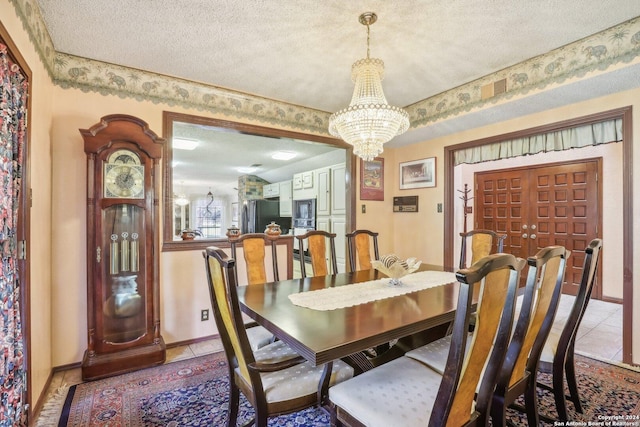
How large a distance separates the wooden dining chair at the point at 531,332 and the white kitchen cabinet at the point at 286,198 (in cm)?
528

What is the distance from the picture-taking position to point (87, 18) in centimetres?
196

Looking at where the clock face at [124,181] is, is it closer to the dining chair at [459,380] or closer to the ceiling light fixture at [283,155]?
the dining chair at [459,380]

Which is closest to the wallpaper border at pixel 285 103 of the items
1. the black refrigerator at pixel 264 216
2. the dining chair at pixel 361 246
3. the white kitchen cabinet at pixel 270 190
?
the dining chair at pixel 361 246

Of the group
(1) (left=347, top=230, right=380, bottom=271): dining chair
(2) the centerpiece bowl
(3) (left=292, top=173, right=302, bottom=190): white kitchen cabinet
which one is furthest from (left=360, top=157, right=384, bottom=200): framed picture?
(3) (left=292, top=173, right=302, bottom=190): white kitchen cabinet

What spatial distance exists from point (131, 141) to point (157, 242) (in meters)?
0.84

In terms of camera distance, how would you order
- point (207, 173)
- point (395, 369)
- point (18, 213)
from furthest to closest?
point (207, 173) → point (18, 213) → point (395, 369)

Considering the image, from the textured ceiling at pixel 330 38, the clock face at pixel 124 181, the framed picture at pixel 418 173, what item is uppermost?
the textured ceiling at pixel 330 38

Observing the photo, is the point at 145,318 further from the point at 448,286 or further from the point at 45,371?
the point at 448,286

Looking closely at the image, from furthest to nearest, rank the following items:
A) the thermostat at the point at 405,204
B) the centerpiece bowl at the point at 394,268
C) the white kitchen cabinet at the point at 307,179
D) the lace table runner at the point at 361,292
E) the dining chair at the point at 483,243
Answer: the white kitchen cabinet at the point at 307,179 → the thermostat at the point at 405,204 → the dining chair at the point at 483,243 → the centerpiece bowl at the point at 394,268 → the lace table runner at the point at 361,292

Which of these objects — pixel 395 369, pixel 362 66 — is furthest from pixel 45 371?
pixel 362 66

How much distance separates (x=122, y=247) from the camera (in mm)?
2418

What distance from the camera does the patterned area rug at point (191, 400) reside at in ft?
5.86

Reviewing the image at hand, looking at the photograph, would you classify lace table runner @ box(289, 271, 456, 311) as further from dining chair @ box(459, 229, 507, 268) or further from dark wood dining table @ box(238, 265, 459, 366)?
dining chair @ box(459, 229, 507, 268)

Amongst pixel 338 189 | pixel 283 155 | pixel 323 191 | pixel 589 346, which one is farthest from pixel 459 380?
pixel 283 155
